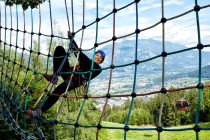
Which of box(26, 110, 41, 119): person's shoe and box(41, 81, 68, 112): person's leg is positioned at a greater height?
box(41, 81, 68, 112): person's leg

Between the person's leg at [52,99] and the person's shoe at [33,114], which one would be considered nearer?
the person's shoe at [33,114]

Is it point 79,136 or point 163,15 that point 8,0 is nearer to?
point 163,15

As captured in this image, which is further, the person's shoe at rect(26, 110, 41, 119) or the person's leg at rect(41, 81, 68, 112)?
the person's leg at rect(41, 81, 68, 112)

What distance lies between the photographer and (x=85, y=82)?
16.6ft

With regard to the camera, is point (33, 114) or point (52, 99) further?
point (52, 99)

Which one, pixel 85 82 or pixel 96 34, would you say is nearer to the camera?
pixel 96 34

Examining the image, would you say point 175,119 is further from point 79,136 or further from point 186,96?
point 79,136

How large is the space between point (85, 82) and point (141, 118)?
202 ft

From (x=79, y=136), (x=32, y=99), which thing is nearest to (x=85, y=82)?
(x=79, y=136)

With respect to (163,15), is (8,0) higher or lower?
higher

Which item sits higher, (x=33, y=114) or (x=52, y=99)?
(x=52, y=99)

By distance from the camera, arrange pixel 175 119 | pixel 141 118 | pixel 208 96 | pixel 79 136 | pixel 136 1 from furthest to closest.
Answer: pixel 141 118 → pixel 175 119 → pixel 208 96 → pixel 79 136 → pixel 136 1

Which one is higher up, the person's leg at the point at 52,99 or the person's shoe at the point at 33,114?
the person's leg at the point at 52,99

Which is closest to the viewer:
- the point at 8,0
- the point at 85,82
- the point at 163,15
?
the point at 163,15
